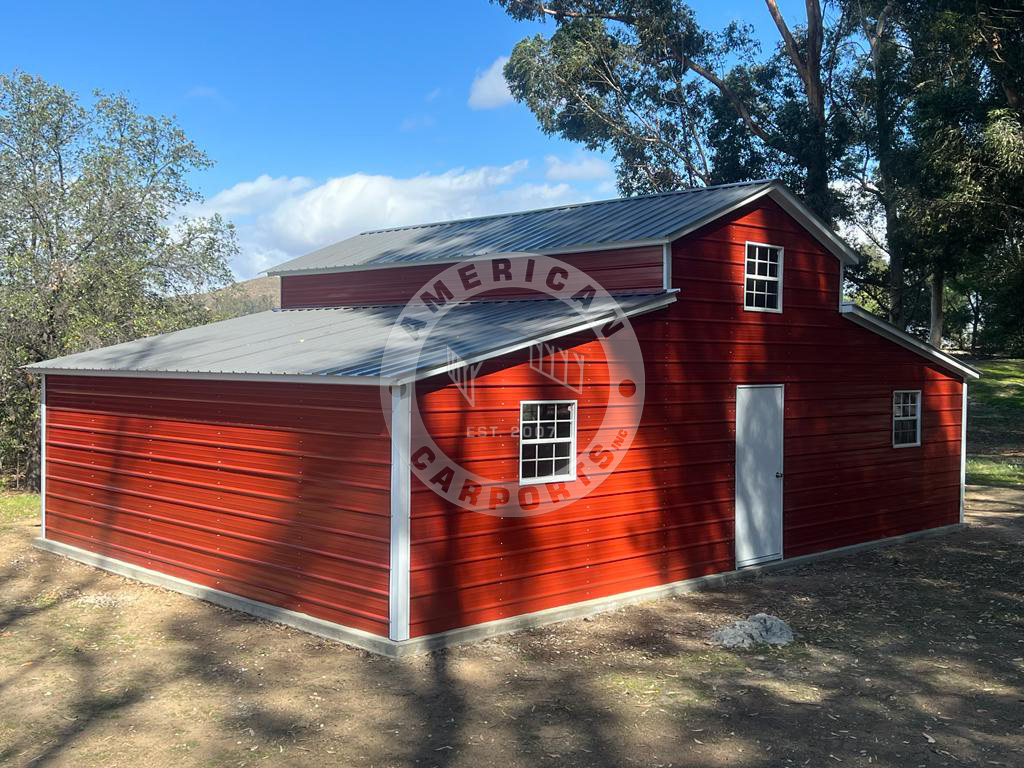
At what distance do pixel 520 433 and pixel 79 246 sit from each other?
16668mm

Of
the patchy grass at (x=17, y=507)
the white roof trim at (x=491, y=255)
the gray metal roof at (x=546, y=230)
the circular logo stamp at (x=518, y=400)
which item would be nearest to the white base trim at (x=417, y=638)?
the circular logo stamp at (x=518, y=400)

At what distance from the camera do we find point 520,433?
35.0ft

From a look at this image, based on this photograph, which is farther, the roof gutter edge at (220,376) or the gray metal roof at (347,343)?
the gray metal roof at (347,343)

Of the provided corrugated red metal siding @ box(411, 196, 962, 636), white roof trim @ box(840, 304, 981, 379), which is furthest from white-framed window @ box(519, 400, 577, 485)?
white roof trim @ box(840, 304, 981, 379)

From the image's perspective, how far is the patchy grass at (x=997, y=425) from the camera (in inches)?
1031

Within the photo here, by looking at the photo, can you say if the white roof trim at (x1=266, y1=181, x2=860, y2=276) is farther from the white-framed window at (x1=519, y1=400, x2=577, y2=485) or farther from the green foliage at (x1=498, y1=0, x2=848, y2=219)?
the green foliage at (x1=498, y1=0, x2=848, y2=219)

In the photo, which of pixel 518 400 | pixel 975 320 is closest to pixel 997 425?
pixel 975 320

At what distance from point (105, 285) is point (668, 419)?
622 inches

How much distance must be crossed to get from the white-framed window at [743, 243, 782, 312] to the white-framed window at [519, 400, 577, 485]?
3.90m

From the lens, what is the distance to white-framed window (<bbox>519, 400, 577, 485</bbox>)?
35.4 feet

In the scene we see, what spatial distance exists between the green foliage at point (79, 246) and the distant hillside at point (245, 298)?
1.30m

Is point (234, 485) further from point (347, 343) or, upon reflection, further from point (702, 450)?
point (702, 450)

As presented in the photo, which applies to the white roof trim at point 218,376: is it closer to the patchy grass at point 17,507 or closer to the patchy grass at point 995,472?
the patchy grass at point 17,507

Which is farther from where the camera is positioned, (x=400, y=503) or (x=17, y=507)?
(x=17, y=507)
